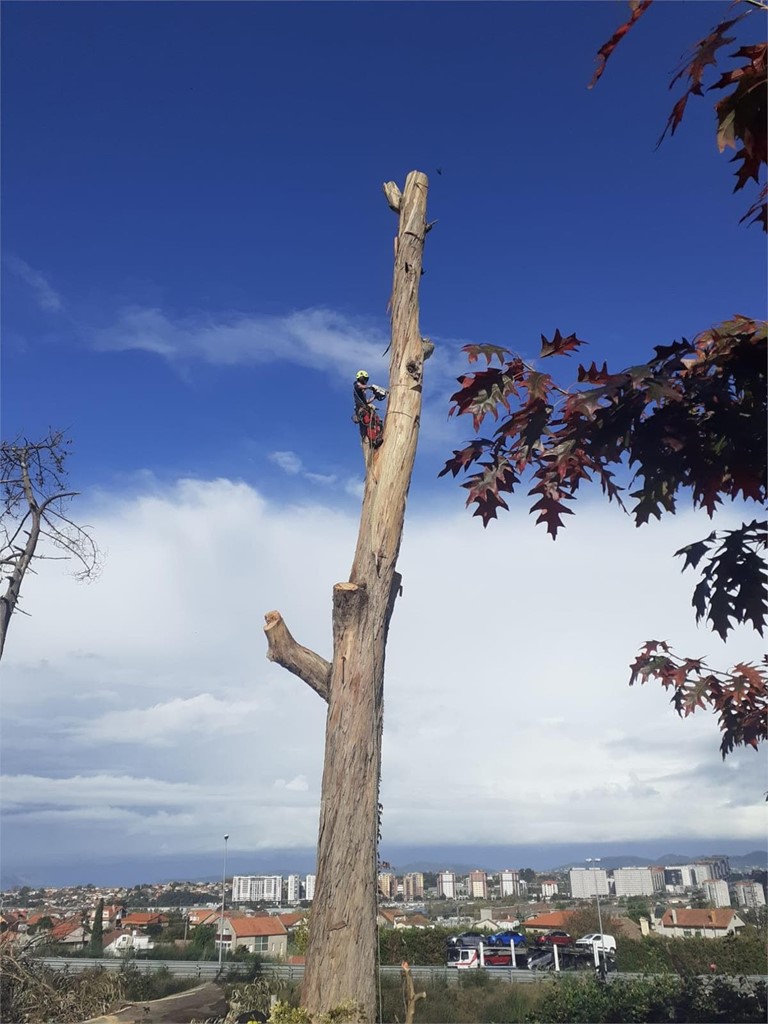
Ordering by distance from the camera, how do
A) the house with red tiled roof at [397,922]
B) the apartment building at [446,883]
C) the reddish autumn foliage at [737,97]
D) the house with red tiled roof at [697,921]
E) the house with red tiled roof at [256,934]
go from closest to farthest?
the reddish autumn foliage at [737,97]
the house with red tiled roof at [397,922]
the house with red tiled roof at [697,921]
the house with red tiled roof at [256,934]
the apartment building at [446,883]

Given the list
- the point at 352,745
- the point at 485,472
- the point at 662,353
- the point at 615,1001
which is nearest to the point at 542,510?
the point at 485,472

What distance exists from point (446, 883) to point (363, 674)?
64414 millimetres

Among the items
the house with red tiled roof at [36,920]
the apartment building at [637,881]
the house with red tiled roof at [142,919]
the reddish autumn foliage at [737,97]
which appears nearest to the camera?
the reddish autumn foliage at [737,97]

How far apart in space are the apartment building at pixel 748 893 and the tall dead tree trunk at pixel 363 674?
28171 millimetres

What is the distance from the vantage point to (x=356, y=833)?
13.4 ft

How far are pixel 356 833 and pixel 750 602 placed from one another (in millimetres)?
2513

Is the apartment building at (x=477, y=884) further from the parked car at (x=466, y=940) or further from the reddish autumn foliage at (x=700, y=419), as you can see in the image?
the reddish autumn foliage at (x=700, y=419)

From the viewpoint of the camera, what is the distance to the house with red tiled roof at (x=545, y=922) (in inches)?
952

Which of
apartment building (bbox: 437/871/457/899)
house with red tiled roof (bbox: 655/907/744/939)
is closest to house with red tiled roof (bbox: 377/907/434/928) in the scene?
house with red tiled roof (bbox: 655/907/744/939)

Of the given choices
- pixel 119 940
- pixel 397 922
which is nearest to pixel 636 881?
pixel 397 922

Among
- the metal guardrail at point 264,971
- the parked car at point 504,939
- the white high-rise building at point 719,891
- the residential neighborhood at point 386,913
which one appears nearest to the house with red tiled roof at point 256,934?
the residential neighborhood at point 386,913

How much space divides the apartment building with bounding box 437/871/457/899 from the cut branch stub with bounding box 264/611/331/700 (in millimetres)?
61657

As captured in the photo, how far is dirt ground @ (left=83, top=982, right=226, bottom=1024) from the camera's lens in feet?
25.1

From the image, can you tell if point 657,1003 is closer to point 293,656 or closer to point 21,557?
point 293,656
